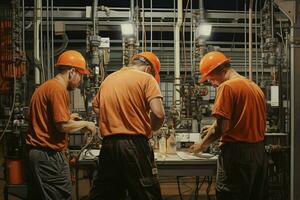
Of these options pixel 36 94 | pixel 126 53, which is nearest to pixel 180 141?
pixel 126 53

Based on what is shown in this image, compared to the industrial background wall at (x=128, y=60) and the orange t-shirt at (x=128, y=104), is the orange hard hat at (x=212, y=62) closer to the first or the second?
the orange t-shirt at (x=128, y=104)

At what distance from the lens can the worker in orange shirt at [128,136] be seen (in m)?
2.77

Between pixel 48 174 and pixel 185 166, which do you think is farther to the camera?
pixel 185 166

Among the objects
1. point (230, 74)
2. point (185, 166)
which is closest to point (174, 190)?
point (185, 166)

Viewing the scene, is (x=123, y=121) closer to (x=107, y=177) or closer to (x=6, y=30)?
(x=107, y=177)

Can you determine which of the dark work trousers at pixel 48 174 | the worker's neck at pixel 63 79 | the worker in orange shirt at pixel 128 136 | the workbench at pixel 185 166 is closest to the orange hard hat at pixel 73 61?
the worker's neck at pixel 63 79

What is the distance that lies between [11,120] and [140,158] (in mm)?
2541

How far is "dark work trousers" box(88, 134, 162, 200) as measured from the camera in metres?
2.76

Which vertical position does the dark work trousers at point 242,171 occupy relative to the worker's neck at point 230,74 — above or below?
below

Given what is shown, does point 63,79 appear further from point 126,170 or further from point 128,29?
point 128,29

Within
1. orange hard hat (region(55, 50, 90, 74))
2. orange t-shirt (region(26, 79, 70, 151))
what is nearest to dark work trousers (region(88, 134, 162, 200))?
orange t-shirt (region(26, 79, 70, 151))

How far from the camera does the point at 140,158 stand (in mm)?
2779

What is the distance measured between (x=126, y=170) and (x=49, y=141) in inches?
28.0

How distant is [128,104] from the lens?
9.25 ft
